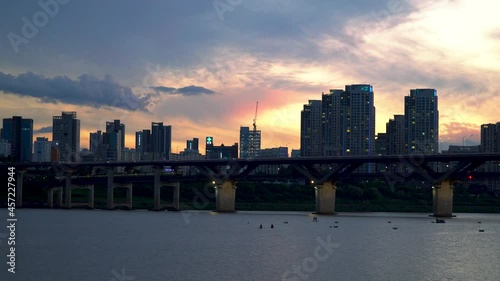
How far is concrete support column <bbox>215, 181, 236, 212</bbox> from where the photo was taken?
6954 inches

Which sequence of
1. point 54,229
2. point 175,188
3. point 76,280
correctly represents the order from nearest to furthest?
1. point 76,280
2. point 54,229
3. point 175,188

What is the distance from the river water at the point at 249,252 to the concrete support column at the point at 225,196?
46409 millimetres

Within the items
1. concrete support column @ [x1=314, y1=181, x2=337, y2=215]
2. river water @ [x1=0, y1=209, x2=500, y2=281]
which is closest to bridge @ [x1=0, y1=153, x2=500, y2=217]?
concrete support column @ [x1=314, y1=181, x2=337, y2=215]

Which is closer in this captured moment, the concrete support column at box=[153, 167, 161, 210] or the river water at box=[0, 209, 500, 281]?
the river water at box=[0, 209, 500, 281]

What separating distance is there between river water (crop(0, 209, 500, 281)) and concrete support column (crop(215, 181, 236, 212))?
46.4 metres

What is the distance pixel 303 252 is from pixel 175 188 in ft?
381

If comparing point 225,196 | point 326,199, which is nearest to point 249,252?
point 326,199

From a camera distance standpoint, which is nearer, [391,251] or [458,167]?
[391,251]

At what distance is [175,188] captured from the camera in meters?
198


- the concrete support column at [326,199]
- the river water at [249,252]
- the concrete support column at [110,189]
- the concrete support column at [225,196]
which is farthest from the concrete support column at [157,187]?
the river water at [249,252]

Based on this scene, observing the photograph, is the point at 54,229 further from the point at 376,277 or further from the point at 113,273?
the point at 376,277

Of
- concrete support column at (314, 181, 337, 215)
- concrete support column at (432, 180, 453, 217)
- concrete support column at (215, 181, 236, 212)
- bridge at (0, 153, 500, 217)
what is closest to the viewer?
bridge at (0, 153, 500, 217)

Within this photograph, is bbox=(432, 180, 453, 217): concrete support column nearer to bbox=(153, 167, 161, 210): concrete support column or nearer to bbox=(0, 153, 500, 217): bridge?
bbox=(0, 153, 500, 217): bridge

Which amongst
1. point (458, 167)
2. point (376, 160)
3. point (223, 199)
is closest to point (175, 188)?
point (223, 199)
